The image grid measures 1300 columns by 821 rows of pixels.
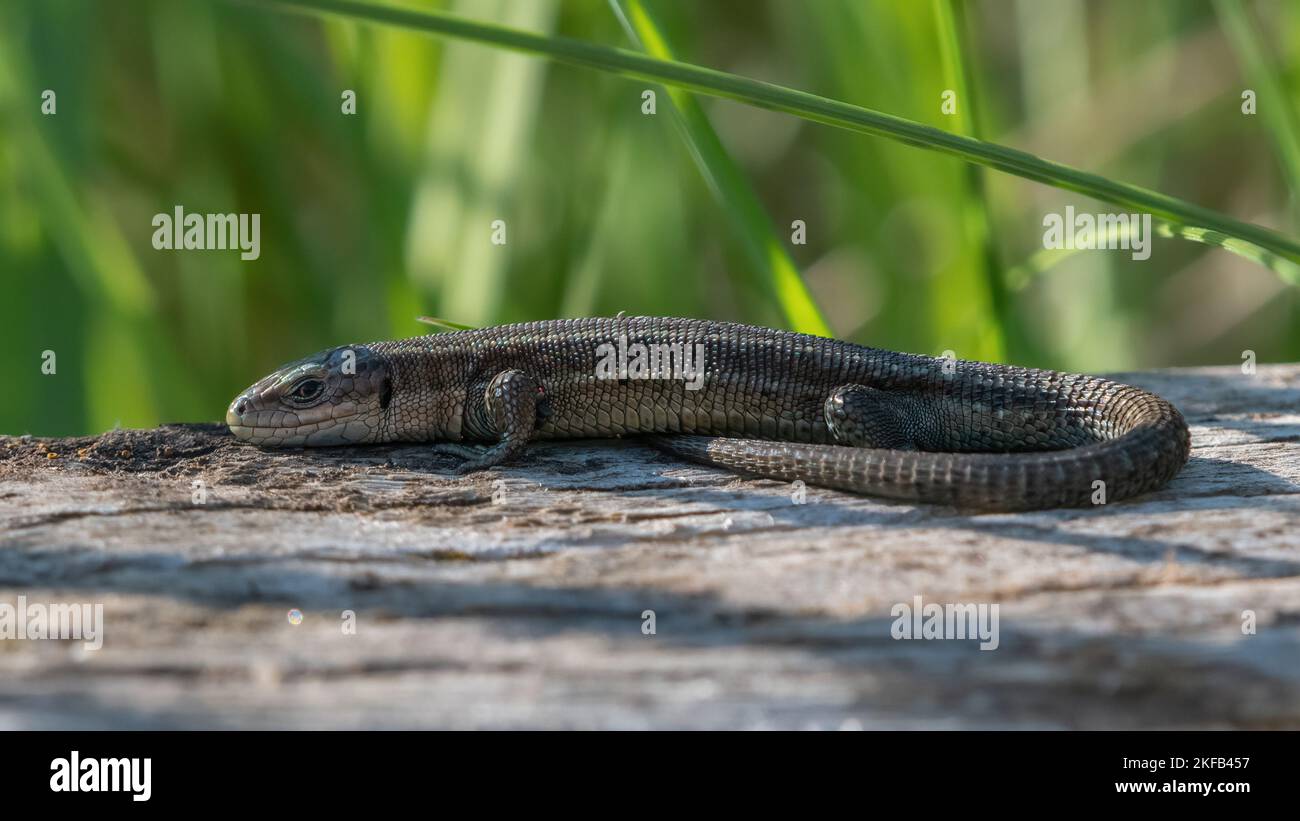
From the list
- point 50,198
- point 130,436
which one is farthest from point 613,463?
point 50,198

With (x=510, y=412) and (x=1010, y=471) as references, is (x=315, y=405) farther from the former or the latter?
(x=1010, y=471)

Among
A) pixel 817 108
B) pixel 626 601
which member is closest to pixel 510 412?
pixel 626 601

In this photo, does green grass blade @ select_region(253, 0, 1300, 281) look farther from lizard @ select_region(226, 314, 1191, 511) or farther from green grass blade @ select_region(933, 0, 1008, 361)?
green grass blade @ select_region(933, 0, 1008, 361)

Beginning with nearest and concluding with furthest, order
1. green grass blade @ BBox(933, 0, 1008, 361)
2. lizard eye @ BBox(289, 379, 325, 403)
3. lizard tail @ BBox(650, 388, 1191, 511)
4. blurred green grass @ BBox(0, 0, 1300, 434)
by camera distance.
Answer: lizard tail @ BBox(650, 388, 1191, 511)
lizard eye @ BBox(289, 379, 325, 403)
green grass blade @ BBox(933, 0, 1008, 361)
blurred green grass @ BBox(0, 0, 1300, 434)

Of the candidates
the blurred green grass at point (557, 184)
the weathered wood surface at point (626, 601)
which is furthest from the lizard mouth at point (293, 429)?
the blurred green grass at point (557, 184)

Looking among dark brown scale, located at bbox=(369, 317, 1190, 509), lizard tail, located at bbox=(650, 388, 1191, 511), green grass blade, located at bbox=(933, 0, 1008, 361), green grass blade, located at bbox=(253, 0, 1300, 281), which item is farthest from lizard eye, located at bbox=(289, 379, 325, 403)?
green grass blade, located at bbox=(933, 0, 1008, 361)
